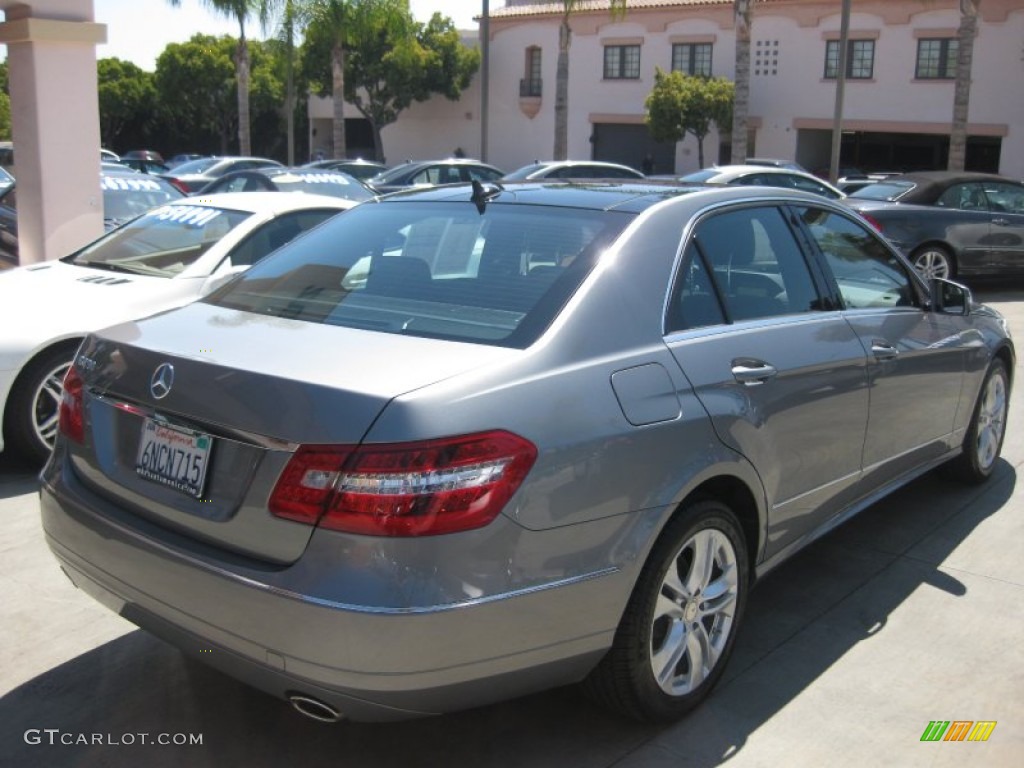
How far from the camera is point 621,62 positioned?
143ft

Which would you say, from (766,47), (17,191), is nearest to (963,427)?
(17,191)

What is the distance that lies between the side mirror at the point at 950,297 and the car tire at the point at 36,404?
4.38 metres

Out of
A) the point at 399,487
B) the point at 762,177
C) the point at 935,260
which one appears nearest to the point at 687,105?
the point at 762,177

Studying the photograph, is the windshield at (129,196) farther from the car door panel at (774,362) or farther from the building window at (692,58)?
the building window at (692,58)

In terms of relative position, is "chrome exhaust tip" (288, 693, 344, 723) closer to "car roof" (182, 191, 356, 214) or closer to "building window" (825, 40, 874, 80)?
"car roof" (182, 191, 356, 214)

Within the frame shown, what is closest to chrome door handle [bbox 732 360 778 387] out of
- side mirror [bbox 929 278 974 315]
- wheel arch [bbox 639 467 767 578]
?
wheel arch [bbox 639 467 767 578]

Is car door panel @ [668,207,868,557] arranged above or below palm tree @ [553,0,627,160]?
below

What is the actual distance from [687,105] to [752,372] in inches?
1469

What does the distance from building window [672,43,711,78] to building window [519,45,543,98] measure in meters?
6.71

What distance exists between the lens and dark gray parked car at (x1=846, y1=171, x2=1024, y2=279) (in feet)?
40.9

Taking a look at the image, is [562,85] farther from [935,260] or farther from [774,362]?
[774,362]

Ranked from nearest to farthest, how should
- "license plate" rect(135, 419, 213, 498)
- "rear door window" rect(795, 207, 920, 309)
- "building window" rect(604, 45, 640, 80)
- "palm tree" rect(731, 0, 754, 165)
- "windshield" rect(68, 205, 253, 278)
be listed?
"license plate" rect(135, 419, 213, 498) → "rear door window" rect(795, 207, 920, 309) → "windshield" rect(68, 205, 253, 278) → "palm tree" rect(731, 0, 754, 165) → "building window" rect(604, 45, 640, 80)

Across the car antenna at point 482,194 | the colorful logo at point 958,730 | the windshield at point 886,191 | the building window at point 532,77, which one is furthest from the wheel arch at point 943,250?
the building window at point 532,77

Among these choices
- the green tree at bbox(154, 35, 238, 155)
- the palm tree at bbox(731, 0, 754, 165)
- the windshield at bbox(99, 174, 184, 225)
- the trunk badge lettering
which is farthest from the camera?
the green tree at bbox(154, 35, 238, 155)
